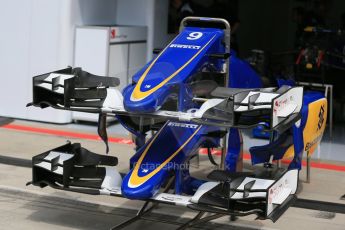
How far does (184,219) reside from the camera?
21.0 ft

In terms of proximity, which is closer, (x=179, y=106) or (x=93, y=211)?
(x=179, y=106)

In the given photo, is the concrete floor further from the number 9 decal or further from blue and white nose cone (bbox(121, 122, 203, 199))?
the number 9 decal

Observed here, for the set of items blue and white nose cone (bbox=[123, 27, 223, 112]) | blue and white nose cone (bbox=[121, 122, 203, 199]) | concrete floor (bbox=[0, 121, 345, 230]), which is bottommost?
concrete floor (bbox=[0, 121, 345, 230])

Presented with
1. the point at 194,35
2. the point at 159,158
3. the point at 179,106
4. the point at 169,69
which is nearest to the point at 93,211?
the point at 159,158

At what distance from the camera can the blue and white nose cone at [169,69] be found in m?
5.36

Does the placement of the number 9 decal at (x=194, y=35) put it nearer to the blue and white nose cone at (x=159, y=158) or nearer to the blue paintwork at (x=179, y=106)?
the blue paintwork at (x=179, y=106)

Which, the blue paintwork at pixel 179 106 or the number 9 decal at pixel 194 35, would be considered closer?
the blue paintwork at pixel 179 106

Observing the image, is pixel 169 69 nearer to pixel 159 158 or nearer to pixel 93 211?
pixel 159 158

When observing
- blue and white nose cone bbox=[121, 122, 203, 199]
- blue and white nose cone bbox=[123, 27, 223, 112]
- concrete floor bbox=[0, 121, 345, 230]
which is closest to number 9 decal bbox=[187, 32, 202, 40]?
blue and white nose cone bbox=[123, 27, 223, 112]

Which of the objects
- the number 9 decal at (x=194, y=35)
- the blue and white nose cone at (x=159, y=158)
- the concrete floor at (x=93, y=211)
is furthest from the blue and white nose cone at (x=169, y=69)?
the concrete floor at (x=93, y=211)

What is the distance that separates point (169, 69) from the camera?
5.72m

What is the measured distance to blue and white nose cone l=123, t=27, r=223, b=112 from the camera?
536 cm

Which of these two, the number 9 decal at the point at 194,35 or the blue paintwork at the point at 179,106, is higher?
the number 9 decal at the point at 194,35

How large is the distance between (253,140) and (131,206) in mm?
3653
